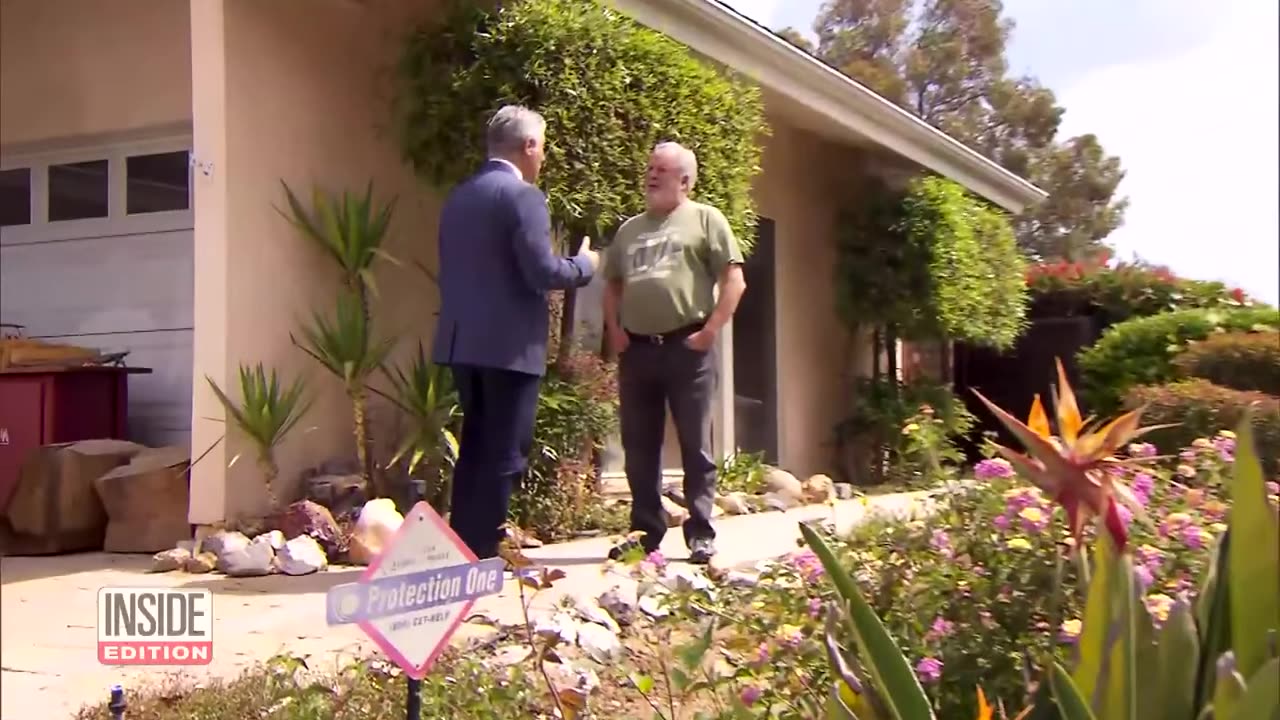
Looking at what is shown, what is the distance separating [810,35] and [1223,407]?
5.56 meters

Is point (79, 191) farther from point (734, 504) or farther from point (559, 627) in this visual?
point (559, 627)

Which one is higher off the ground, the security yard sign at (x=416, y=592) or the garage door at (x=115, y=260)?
the garage door at (x=115, y=260)

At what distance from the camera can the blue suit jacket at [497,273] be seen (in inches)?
166

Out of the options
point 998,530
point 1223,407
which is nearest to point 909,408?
point 1223,407

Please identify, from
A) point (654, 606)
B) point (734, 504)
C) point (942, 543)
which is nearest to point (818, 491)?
point (734, 504)

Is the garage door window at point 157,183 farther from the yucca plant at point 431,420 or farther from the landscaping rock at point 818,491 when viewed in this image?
the landscaping rock at point 818,491

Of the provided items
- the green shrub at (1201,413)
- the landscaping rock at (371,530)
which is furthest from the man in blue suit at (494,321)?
the green shrub at (1201,413)

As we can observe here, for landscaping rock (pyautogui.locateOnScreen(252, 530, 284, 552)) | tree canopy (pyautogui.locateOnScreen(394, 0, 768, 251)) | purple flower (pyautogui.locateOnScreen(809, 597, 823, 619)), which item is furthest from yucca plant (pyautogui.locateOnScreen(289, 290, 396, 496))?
purple flower (pyautogui.locateOnScreen(809, 597, 823, 619))

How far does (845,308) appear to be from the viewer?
34.5 ft

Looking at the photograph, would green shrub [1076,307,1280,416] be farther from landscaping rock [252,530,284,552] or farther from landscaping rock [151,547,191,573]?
landscaping rock [151,547,191,573]

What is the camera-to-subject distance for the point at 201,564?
4.96 m

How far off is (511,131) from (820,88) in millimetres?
4860

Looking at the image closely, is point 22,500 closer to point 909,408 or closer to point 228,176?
point 228,176

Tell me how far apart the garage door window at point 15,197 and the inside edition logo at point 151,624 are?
578 centimetres
